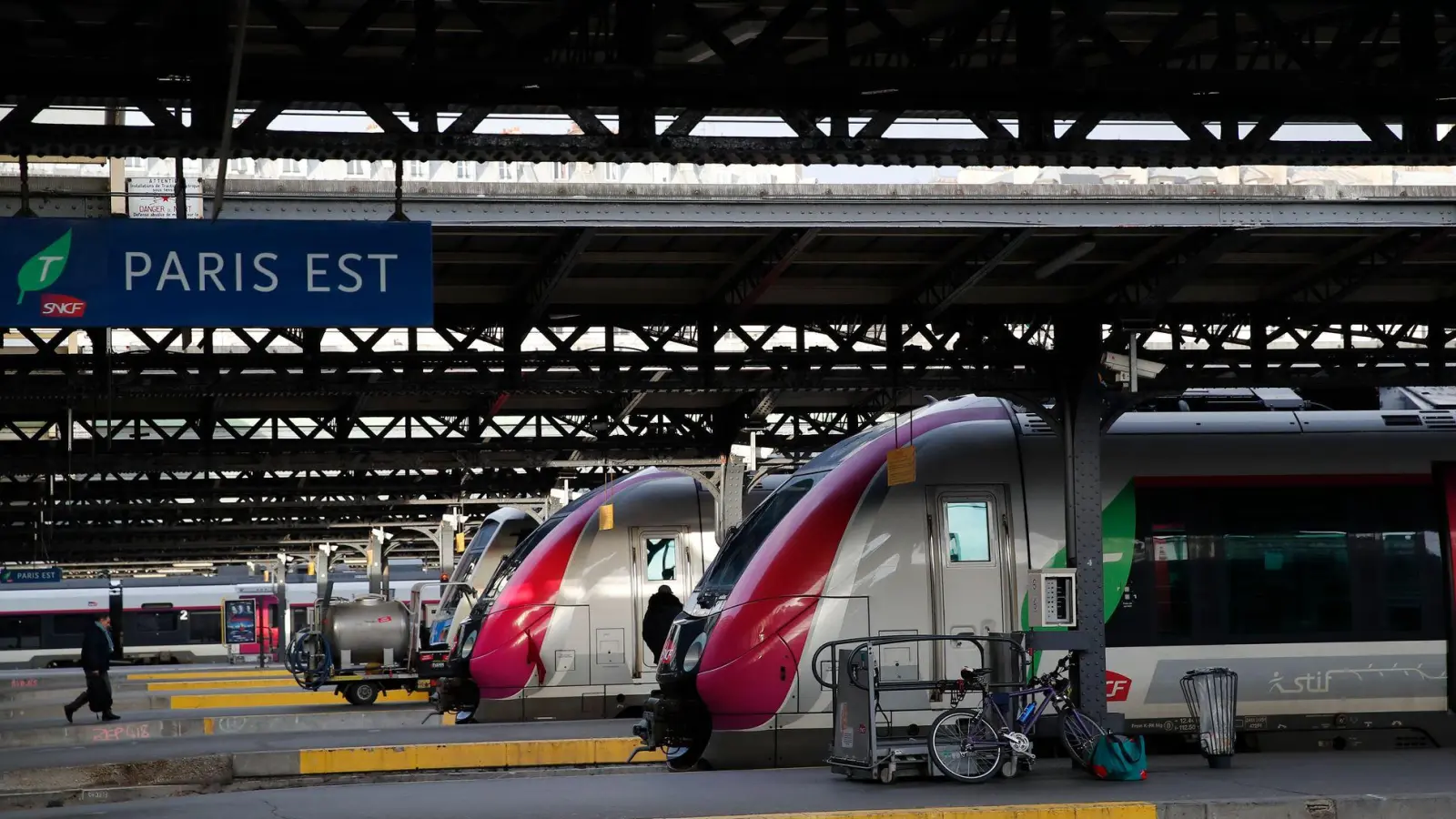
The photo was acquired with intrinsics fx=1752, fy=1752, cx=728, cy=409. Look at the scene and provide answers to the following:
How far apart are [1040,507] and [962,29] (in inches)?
258

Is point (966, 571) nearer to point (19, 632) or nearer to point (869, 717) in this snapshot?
point (869, 717)

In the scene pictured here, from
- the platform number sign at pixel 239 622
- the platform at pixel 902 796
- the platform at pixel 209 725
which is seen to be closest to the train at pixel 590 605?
the platform at pixel 209 725

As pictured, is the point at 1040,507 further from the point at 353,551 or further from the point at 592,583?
the point at 353,551

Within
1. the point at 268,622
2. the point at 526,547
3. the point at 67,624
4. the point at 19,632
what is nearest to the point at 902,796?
the point at 526,547

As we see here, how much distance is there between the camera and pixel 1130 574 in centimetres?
1595

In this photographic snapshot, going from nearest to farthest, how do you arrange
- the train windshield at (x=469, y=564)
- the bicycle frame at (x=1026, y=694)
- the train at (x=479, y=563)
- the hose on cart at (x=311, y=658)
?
the bicycle frame at (x=1026, y=694)
the train at (x=479, y=563)
the train windshield at (x=469, y=564)
the hose on cart at (x=311, y=658)

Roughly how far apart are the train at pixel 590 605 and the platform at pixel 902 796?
22.7 feet

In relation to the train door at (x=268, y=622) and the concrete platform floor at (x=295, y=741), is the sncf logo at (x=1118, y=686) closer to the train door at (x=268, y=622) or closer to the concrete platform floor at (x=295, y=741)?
the concrete platform floor at (x=295, y=741)

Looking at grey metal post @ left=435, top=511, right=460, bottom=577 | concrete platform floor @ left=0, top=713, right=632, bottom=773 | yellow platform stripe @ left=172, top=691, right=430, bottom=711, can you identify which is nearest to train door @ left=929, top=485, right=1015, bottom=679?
concrete platform floor @ left=0, top=713, right=632, bottom=773

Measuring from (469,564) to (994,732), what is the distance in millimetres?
14702

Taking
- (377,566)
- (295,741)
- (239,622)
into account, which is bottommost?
(295,741)

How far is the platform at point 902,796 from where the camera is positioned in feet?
38.1

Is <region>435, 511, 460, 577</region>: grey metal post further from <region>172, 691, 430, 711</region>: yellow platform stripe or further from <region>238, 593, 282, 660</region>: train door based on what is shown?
<region>238, 593, 282, 660</region>: train door

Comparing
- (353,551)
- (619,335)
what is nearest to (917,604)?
(619,335)
